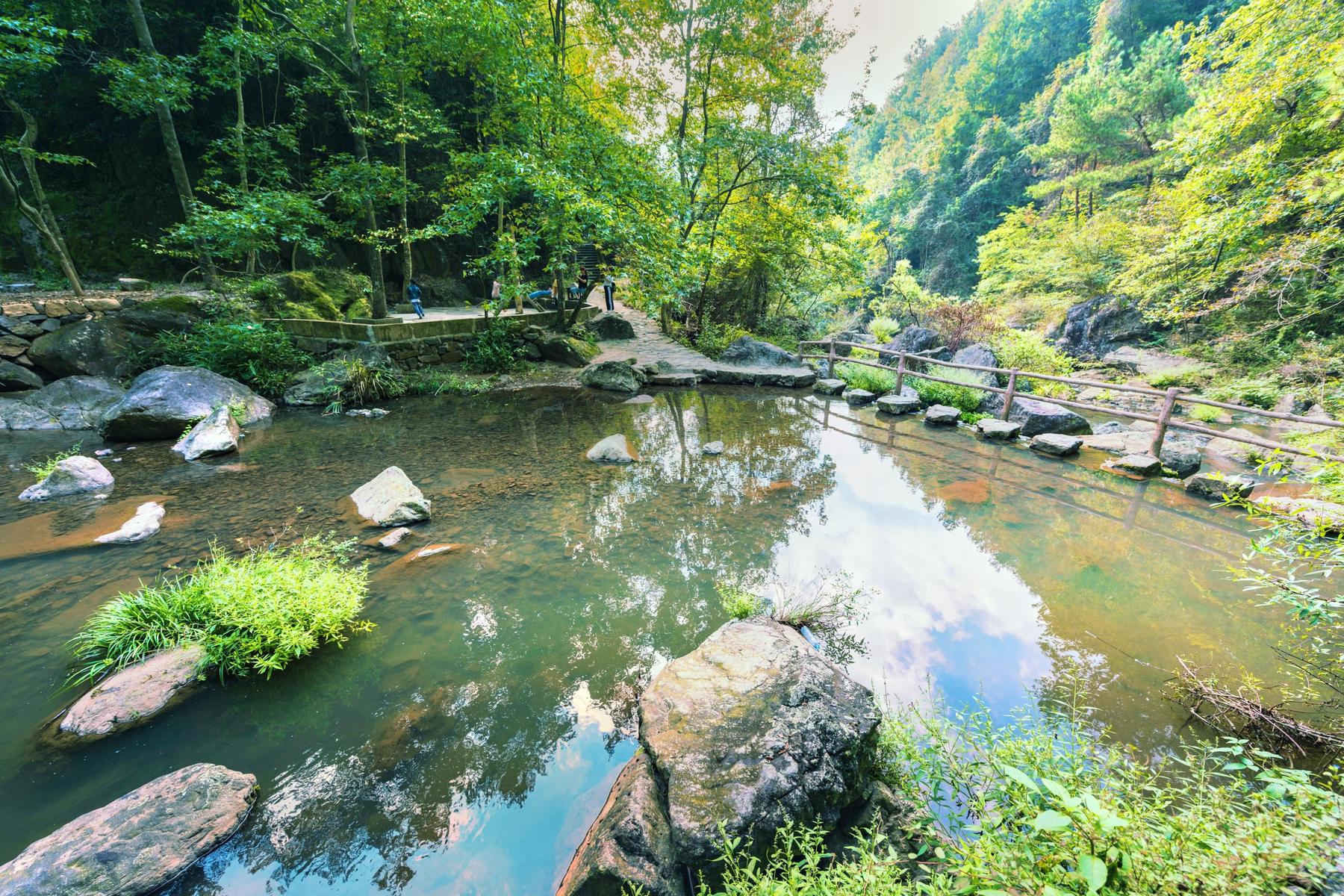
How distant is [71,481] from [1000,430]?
1263 cm

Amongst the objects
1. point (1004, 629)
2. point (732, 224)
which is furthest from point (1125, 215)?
point (1004, 629)

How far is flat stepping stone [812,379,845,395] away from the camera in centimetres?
1096

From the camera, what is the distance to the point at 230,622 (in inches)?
118

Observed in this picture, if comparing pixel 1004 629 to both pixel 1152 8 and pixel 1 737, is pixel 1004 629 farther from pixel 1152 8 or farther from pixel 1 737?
pixel 1152 8

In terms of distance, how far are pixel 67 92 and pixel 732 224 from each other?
1592 cm

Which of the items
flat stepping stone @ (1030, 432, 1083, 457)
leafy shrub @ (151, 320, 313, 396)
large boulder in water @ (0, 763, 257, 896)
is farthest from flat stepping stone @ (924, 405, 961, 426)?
leafy shrub @ (151, 320, 313, 396)

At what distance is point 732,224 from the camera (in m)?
13.0

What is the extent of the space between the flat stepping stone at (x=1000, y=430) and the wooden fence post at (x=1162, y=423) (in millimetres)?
1631

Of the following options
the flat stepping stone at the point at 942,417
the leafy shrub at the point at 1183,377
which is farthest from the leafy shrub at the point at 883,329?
the flat stepping stone at the point at 942,417

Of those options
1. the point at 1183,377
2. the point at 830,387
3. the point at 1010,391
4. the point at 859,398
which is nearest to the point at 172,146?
the point at 830,387

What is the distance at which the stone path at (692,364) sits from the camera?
11625 mm

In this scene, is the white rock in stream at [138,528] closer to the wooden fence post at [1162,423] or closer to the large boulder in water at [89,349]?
the large boulder in water at [89,349]

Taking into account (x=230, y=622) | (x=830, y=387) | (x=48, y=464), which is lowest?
(x=48, y=464)

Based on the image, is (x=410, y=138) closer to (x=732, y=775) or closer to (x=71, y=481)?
(x=71, y=481)
